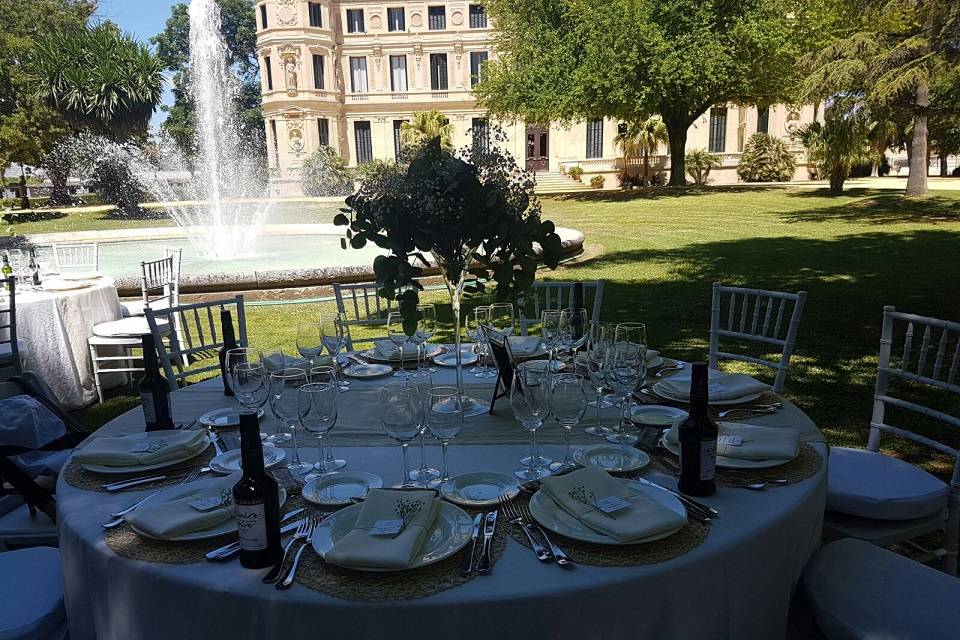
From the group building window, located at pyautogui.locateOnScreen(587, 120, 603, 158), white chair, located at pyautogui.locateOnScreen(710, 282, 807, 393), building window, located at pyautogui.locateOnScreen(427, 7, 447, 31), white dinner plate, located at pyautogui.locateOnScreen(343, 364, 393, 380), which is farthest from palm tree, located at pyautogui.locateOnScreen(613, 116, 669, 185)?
white dinner plate, located at pyautogui.locateOnScreen(343, 364, 393, 380)

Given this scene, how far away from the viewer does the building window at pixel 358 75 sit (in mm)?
40531

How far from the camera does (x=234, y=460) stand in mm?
2090

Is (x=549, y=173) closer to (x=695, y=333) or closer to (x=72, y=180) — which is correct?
(x=72, y=180)

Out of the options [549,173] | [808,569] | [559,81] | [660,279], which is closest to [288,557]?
[808,569]

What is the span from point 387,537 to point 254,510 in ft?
1.00

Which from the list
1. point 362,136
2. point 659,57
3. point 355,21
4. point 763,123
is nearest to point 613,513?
point 659,57

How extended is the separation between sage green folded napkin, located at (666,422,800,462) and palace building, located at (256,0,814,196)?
3357 centimetres

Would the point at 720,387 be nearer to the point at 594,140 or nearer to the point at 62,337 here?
the point at 62,337

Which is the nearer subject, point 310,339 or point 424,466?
point 424,466

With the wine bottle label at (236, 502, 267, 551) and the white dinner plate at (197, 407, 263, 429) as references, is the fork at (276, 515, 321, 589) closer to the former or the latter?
the wine bottle label at (236, 502, 267, 551)

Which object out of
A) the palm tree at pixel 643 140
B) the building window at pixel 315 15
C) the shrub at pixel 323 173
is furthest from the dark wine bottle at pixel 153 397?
the building window at pixel 315 15

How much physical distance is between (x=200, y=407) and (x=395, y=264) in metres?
1.00

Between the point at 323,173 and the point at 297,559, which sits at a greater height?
the point at 323,173

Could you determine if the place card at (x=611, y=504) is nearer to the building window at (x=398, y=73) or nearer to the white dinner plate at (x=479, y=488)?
the white dinner plate at (x=479, y=488)
